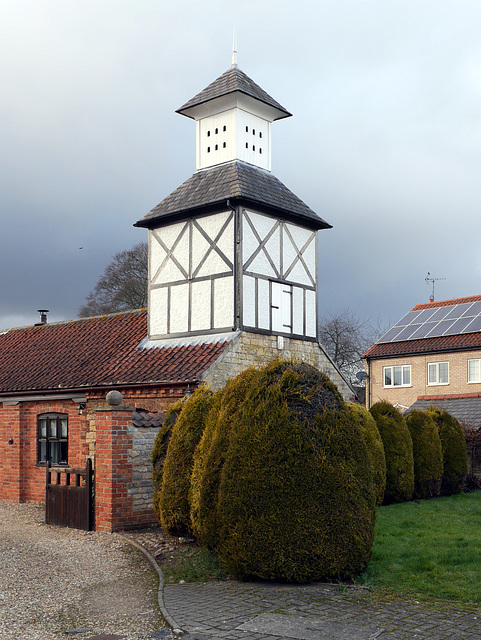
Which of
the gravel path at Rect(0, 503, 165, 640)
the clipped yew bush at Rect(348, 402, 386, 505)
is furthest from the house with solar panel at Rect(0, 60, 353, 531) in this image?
the gravel path at Rect(0, 503, 165, 640)

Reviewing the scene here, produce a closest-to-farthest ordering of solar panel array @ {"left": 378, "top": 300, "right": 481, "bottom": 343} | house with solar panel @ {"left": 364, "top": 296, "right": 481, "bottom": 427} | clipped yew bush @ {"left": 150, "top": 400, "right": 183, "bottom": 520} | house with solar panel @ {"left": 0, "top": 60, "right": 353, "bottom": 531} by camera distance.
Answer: clipped yew bush @ {"left": 150, "top": 400, "right": 183, "bottom": 520} → house with solar panel @ {"left": 0, "top": 60, "right": 353, "bottom": 531} → house with solar panel @ {"left": 364, "top": 296, "right": 481, "bottom": 427} → solar panel array @ {"left": 378, "top": 300, "right": 481, "bottom": 343}

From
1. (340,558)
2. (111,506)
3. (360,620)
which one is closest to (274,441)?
(340,558)

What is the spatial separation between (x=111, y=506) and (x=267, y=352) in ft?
22.7

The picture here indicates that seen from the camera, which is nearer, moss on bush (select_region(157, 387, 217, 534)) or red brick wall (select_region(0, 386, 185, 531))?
moss on bush (select_region(157, 387, 217, 534))

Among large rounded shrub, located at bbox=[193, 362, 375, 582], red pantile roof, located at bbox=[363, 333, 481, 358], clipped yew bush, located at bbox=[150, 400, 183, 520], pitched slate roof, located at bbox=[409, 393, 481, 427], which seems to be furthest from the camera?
red pantile roof, located at bbox=[363, 333, 481, 358]

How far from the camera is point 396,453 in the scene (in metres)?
14.9

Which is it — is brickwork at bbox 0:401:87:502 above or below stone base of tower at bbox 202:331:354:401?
below

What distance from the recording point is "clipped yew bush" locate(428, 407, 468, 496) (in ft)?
54.3

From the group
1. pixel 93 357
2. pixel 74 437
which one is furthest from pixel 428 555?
pixel 93 357

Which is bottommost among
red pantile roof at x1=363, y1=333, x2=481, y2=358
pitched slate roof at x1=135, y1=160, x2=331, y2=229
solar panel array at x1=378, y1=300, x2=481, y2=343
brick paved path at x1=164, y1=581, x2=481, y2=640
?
brick paved path at x1=164, y1=581, x2=481, y2=640

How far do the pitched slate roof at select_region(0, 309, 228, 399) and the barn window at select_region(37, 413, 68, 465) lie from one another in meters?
0.82

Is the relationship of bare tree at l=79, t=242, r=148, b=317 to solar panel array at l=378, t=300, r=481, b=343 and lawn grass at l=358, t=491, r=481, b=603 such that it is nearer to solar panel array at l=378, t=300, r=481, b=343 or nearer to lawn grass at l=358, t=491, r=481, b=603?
solar panel array at l=378, t=300, r=481, b=343

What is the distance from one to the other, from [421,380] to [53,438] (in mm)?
20779

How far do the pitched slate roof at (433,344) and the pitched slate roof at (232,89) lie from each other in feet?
53.1
